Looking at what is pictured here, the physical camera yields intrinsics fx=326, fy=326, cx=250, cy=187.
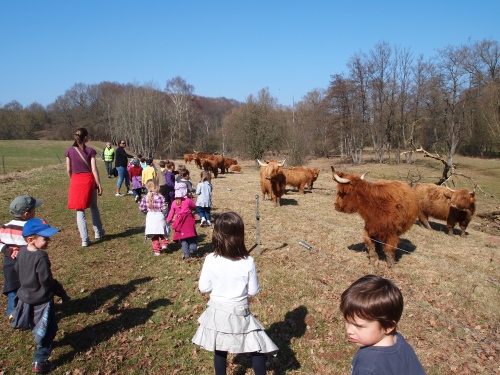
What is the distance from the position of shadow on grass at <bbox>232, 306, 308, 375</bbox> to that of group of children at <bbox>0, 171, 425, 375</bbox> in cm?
89

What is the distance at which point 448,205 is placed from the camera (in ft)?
35.3

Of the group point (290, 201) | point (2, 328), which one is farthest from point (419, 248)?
point (2, 328)

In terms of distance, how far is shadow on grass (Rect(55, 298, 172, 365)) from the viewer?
4.14m

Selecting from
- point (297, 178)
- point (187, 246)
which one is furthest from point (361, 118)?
point (187, 246)

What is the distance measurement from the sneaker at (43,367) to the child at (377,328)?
11.5ft

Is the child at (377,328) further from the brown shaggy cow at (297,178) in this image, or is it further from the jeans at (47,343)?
the brown shaggy cow at (297,178)

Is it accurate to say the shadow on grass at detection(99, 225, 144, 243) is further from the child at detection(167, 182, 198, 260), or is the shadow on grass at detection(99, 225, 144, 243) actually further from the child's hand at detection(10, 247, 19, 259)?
the child's hand at detection(10, 247, 19, 259)

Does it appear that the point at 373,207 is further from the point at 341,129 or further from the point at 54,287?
the point at 341,129

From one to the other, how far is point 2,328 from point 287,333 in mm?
3947

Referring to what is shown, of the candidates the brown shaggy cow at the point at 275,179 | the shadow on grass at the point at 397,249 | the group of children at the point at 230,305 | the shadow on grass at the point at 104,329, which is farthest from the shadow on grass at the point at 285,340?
the brown shaggy cow at the point at 275,179

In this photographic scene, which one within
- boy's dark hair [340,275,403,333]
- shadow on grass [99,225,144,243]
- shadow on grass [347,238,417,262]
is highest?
boy's dark hair [340,275,403,333]

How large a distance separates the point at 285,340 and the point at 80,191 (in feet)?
17.0

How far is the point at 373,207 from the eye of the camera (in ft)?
24.1

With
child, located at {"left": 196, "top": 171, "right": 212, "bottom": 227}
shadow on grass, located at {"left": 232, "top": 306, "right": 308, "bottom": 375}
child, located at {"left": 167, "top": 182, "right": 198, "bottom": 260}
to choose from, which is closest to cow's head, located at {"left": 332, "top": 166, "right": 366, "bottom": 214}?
shadow on grass, located at {"left": 232, "top": 306, "right": 308, "bottom": 375}
